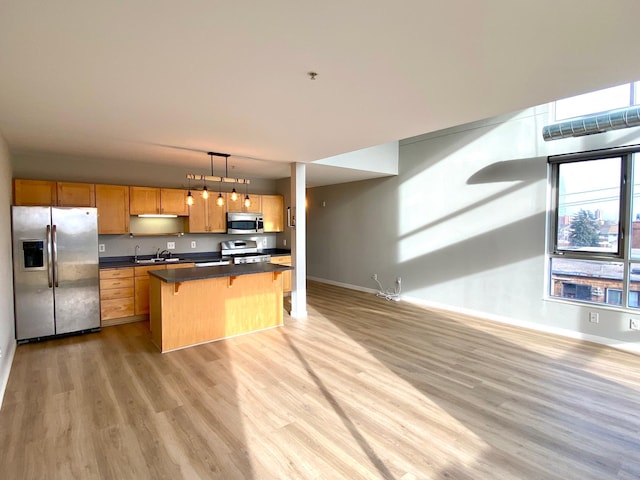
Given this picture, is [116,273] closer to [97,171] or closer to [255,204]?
[97,171]

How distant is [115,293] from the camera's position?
5.00 meters

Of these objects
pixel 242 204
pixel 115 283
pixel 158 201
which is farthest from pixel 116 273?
pixel 242 204

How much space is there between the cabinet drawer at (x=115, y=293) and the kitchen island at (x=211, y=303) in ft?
2.79

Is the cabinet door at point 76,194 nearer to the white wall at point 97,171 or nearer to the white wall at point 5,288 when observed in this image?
the white wall at point 97,171

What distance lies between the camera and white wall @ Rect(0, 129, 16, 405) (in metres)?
3.19

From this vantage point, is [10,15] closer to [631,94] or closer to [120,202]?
[120,202]

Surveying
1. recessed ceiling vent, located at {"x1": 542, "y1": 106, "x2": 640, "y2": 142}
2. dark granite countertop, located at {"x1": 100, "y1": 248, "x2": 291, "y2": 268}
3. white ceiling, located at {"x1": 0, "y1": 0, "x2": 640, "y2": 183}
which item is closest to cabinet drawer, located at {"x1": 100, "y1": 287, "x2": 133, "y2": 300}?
dark granite countertop, located at {"x1": 100, "y1": 248, "x2": 291, "y2": 268}

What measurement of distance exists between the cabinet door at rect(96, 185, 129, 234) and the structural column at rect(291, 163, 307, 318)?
8.78 ft

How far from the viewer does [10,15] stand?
155cm

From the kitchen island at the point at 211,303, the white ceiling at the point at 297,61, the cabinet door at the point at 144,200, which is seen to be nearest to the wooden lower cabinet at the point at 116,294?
the kitchen island at the point at 211,303

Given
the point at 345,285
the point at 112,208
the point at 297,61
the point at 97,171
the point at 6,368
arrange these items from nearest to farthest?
the point at 297,61, the point at 6,368, the point at 112,208, the point at 97,171, the point at 345,285

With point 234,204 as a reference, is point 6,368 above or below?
below

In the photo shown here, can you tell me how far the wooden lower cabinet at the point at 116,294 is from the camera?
4.91 metres

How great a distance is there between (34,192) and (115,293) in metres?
1.76
